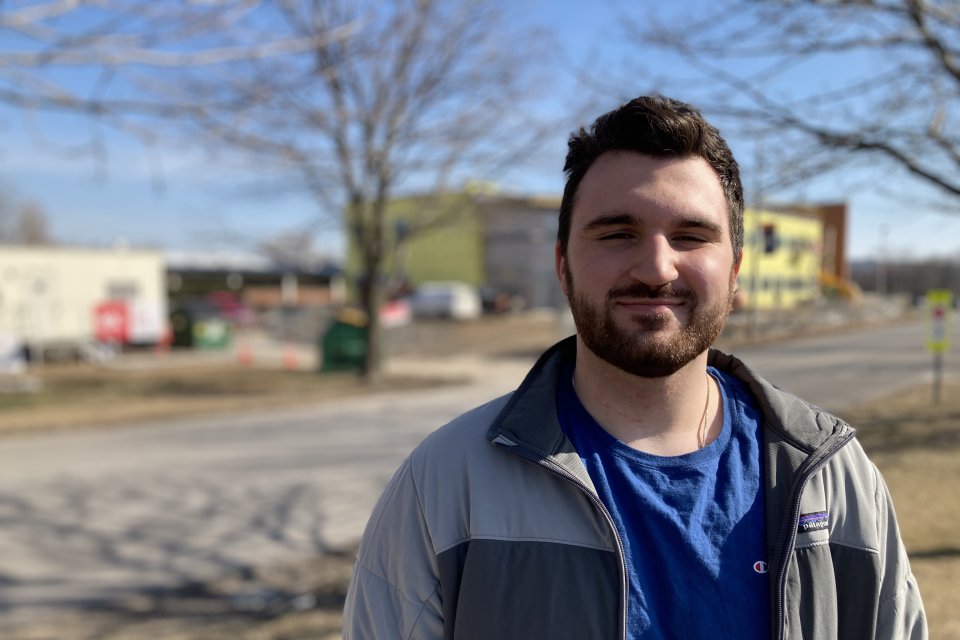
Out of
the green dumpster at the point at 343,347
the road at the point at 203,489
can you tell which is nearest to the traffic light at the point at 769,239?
the road at the point at 203,489

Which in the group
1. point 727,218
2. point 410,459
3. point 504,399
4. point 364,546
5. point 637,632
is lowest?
point 637,632

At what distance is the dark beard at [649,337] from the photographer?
1.60 metres

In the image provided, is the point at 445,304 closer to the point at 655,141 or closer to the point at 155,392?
the point at 155,392

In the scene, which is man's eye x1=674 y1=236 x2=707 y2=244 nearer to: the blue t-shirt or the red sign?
the blue t-shirt

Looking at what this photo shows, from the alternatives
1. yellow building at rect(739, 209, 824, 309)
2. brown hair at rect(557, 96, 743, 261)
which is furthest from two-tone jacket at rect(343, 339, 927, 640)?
yellow building at rect(739, 209, 824, 309)

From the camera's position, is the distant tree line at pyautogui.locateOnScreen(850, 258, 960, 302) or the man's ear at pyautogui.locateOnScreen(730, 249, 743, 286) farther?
the distant tree line at pyautogui.locateOnScreen(850, 258, 960, 302)

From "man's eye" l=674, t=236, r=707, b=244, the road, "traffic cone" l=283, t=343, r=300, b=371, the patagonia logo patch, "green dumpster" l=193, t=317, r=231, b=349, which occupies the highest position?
"man's eye" l=674, t=236, r=707, b=244

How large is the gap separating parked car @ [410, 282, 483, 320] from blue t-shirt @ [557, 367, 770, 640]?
34.8 metres

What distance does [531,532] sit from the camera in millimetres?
1511

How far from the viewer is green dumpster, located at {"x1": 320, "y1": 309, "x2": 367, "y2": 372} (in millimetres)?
18531

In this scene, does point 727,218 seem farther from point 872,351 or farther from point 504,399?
point 872,351

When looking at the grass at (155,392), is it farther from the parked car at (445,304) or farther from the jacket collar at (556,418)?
the parked car at (445,304)

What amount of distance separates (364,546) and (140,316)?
83.4 feet

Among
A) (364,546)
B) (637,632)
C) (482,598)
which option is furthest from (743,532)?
(364,546)
